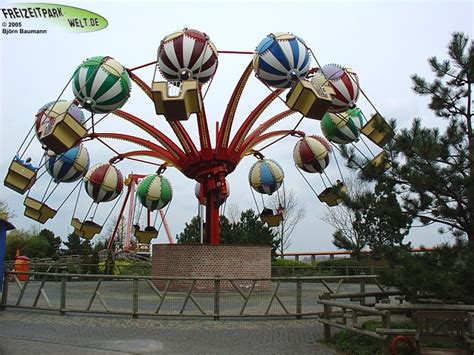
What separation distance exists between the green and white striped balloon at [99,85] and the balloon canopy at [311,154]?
8268 mm

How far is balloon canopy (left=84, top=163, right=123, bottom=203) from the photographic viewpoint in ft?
63.5

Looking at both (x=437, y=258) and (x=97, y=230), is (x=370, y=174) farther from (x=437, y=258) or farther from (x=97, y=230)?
(x=97, y=230)

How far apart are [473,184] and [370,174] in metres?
1.68

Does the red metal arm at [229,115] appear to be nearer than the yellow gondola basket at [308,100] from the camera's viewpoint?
No

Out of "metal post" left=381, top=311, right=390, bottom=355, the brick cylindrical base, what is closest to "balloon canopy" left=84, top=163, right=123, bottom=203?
the brick cylindrical base

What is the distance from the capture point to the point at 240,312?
10953mm

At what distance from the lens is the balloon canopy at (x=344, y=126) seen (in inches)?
670

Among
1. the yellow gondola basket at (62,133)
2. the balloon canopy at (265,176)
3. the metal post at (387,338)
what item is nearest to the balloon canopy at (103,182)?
the balloon canopy at (265,176)

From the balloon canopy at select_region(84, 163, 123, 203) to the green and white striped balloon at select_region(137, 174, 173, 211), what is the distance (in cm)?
107

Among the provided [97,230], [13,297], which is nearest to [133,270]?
[97,230]

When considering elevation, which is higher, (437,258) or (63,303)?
(437,258)

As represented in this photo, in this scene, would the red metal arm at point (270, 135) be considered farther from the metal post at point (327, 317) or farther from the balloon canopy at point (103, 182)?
the metal post at point (327, 317)

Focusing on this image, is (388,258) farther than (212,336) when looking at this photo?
No

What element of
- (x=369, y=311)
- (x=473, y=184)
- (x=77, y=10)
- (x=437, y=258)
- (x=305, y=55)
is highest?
(x=77, y=10)
